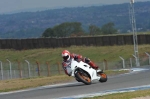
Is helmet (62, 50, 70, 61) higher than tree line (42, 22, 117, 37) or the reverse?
the reverse

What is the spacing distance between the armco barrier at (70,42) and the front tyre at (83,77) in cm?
4664

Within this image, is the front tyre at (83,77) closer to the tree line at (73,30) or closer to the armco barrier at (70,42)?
the armco barrier at (70,42)

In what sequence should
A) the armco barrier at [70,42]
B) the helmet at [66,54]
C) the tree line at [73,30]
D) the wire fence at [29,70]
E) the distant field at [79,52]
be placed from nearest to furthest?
the helmet at [66,54] → the wire fence at [29,70] → the distant field at [79,52] → the armco barrier at [70,42] → the tree line at [73,30]

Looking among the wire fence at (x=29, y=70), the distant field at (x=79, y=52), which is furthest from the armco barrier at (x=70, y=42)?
the wire fence at (x=29, y=70)

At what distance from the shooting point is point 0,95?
21688mm

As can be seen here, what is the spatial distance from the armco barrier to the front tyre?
4664 cm

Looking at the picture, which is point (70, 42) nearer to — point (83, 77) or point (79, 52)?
point (79, 52)

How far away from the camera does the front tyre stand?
68.9 ft

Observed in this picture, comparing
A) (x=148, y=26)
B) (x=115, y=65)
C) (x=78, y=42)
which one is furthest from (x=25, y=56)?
(x=148, y=26)

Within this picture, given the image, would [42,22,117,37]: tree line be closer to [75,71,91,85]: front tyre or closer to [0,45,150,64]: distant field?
[0,45,150,64]: distant field

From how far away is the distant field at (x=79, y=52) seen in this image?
66.4 m

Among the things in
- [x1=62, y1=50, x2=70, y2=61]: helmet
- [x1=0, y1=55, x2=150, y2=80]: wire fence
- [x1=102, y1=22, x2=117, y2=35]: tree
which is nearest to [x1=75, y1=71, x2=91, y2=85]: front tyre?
[x1=62, y1=50, x2=70, y2=61]: helmet

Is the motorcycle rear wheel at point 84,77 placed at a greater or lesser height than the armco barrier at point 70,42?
lesser

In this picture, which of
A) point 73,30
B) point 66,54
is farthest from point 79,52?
point 73,30
